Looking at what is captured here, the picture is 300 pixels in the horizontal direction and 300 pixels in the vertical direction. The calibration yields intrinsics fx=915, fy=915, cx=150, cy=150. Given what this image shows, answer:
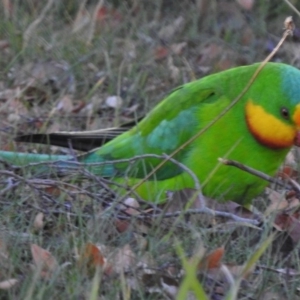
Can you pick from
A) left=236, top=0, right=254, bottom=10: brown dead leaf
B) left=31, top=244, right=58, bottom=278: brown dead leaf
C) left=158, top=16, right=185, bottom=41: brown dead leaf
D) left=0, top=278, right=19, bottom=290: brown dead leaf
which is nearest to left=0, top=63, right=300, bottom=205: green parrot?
left=31, top=244, right=58, bottom=278: brown dead leaf

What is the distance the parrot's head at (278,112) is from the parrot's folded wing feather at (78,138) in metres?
0.67

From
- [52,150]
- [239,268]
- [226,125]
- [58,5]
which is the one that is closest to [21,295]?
[239,268]

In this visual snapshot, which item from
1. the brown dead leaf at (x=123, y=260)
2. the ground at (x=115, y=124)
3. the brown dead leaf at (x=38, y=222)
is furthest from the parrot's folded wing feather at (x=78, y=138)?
the brown dead leaf at (x=123, y=260)

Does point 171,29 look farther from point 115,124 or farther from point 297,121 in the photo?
point 297,121

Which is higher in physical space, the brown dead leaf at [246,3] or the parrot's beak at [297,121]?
the parrot's beak at [297,121]

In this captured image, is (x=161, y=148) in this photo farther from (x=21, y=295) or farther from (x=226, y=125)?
(x=21, y=295)

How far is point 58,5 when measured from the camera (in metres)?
5.58

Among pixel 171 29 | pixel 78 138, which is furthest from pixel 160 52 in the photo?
pixel 78 138

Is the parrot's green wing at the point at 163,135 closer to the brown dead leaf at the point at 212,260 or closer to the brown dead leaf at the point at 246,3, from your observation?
the brown dead leaf at the point at 212,260

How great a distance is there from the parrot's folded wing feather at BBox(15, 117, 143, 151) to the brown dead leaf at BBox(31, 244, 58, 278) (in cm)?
109

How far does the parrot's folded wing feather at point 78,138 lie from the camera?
149 inches

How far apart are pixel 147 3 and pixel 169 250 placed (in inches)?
126

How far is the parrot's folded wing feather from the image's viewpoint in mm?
3789

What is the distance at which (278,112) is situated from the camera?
337cm
